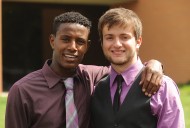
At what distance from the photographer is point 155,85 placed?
2.97m

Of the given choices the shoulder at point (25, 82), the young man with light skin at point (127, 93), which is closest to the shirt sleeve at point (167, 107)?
the young man with light skin at point (127, 93)

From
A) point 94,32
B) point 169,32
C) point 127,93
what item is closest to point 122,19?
point 127,93

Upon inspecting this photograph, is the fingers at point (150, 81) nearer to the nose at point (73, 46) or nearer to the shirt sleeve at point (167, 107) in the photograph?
the shirt sleeve at point (167, 107)

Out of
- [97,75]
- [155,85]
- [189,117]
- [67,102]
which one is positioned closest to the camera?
[155,85]

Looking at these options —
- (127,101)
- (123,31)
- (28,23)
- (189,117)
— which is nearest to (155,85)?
(127,101)

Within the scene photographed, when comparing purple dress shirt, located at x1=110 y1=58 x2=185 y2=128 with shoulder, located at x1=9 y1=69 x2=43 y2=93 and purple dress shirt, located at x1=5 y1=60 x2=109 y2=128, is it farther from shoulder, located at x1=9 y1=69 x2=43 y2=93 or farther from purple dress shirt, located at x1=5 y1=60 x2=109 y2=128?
shoulder, located at x1=9 y1=69 x2=43 y2=93

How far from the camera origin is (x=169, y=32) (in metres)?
14.9

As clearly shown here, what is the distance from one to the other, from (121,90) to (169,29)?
12.1m

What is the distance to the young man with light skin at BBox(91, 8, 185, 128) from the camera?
2928 mm

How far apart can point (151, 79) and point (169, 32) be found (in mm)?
12143

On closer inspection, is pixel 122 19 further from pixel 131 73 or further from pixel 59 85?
pixel 59 85

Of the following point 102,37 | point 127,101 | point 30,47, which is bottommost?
point 30,47

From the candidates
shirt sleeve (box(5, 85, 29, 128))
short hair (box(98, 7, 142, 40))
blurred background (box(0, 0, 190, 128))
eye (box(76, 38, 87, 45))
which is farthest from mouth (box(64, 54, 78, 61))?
blurred background (box(0, 0, 190, 128))

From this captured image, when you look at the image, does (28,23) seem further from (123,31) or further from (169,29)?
(123,31)
